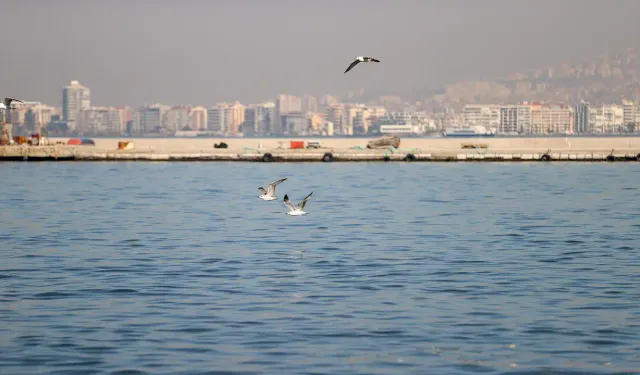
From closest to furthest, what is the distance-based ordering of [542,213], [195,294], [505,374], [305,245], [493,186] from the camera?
[505,374], [195,294], [305,245], [542,213], [493,186]

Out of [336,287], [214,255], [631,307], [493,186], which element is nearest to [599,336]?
[631,307]

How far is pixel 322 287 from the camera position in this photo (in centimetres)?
2472

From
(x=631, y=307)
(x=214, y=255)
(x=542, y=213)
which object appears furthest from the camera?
(x=542, y=213)

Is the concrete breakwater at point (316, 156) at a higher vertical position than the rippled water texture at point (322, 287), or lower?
higher

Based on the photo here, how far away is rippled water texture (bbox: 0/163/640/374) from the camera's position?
17.6m

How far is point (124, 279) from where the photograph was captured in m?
26.1

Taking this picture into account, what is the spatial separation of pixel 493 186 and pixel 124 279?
43569 mm

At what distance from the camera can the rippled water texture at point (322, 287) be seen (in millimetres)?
17594

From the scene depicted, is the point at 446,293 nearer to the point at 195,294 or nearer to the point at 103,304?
the point at 195,294

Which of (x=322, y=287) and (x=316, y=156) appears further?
(x=316, y=156)

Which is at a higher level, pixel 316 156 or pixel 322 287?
pixel 316 156

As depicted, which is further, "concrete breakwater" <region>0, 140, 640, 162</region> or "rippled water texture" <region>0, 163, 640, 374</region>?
"concrete breakwater" <region>0, 140, 640, 162</region>

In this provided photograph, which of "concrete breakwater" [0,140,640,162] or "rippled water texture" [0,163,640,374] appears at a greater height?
"concrete breakwater" [0,140,640,162]

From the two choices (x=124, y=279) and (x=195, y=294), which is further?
(x=124, y=279)
